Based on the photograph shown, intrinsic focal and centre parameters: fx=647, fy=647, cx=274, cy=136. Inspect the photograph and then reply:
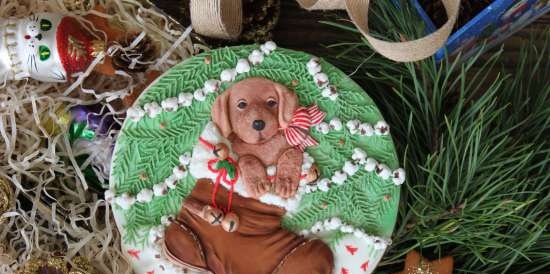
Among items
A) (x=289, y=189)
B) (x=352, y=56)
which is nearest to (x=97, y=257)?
(x=289, y=189)

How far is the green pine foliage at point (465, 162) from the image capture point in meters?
0.90

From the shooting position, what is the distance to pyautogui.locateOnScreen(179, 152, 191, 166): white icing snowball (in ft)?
2.95

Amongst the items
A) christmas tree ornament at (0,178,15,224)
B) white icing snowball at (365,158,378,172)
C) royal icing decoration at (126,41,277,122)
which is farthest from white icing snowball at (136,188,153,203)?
white icing snowball at (365,158,378,172)

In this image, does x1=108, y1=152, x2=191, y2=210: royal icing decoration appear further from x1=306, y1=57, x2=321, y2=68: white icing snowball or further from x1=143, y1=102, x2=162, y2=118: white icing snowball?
x1=306, y1=57, x2=321, y2=68: white icing snowball

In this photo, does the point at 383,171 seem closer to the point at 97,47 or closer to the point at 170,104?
the point at 170,104

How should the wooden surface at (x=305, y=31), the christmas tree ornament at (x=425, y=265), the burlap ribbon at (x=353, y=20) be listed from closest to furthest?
the burlap ribbon at (x=353, y=20)
the christmas tree ornament at (x=425, y=265)
the wooden surface at (x=305, y=31)

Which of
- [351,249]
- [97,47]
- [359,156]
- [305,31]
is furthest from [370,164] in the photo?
[97,47]

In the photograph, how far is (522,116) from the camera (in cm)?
101

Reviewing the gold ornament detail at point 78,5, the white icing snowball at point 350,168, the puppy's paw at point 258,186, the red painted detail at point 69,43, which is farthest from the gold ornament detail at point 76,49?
the white icing snowball at point 350,168

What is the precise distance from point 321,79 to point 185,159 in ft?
0.72

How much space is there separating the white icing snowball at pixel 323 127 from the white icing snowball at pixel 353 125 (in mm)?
29

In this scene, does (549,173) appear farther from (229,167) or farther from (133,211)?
(133,211)

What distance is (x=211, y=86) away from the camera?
90cm

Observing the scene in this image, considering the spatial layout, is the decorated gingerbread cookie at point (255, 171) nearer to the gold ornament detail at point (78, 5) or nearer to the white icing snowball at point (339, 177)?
the white icing snowball at point (339, 177)
